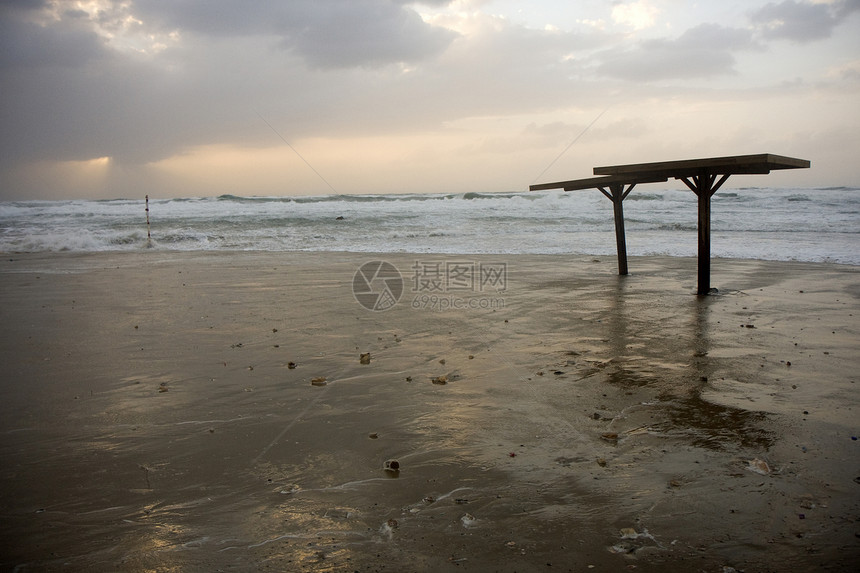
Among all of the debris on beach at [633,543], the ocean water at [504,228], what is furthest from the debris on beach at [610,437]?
the ocean water at [504,228]

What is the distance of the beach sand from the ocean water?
10224 millimetres

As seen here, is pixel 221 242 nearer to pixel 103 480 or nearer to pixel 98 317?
pixel 98 317

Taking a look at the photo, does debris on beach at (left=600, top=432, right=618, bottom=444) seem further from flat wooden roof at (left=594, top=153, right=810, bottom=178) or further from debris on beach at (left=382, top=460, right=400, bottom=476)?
flat wooden roof at (left=594, top=153, right=810, bottom=178)

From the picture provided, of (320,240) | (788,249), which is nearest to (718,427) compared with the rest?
(788,249)

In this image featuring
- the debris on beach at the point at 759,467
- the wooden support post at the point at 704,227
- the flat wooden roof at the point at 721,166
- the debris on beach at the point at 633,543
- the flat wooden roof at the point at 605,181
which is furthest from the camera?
the flat wooden roof at the point at 605,181

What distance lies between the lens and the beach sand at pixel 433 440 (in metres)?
2.58

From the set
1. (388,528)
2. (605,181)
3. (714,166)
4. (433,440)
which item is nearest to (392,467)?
(433,440)

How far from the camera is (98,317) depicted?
768 centimetres

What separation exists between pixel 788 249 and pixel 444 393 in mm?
14486

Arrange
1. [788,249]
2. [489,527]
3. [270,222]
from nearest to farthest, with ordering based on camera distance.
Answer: [489,527] < [788,249] < [270,222]

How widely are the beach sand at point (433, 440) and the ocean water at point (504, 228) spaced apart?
10224mm

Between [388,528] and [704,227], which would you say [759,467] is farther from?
[704,227]

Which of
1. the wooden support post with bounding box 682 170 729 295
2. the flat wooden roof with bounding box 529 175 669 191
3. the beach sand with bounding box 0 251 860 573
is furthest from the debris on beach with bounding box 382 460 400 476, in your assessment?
the flat wooden roof with bounding box 529 175 669 191

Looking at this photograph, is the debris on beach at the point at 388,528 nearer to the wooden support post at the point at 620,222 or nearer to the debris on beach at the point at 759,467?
the debris on beach at the point at 759,467
